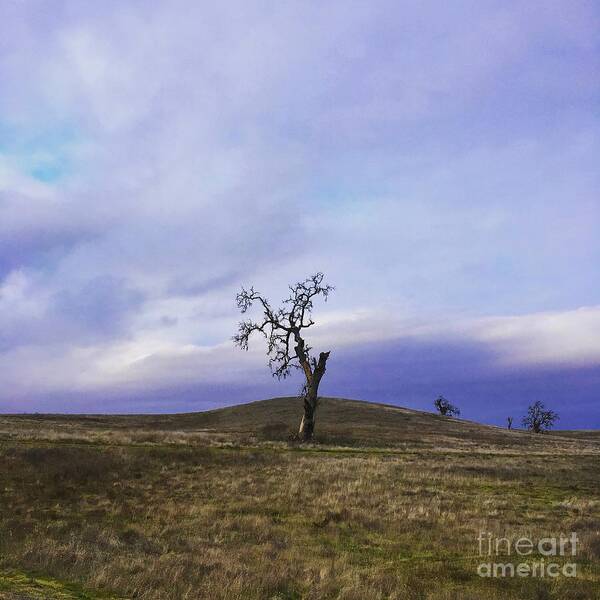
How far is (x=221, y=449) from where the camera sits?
119 ft

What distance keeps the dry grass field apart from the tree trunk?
9.56 m

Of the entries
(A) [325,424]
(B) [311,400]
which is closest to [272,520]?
(B) [311,400]

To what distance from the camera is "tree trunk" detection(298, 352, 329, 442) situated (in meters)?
47.8

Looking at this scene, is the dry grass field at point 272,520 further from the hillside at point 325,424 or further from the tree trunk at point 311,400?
the hillside at point 325,424

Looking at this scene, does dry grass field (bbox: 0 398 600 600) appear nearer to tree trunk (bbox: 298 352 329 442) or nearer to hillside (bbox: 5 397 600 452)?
tree trunk (bbox: 298 352 329 442)

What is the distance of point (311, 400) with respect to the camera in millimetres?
49375

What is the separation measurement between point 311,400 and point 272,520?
102 ft

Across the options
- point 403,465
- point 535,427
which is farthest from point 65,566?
point 535,427

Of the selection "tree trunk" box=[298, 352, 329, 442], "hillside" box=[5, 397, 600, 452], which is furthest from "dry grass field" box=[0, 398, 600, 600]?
"hillside" box=[5, 397, 600, 452]

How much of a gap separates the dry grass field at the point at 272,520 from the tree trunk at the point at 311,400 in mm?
9557

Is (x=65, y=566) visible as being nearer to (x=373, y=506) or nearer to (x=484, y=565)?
(x=484, y=565)

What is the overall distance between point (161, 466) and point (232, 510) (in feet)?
28.7

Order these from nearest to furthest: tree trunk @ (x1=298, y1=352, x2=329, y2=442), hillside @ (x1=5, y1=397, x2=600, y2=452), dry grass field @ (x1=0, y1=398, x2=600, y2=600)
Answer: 1. dry grass field @ (x1=0, y1=398, x2=600, y2=600)
2. tree trunk @ (x1=298, y1=352, x2=329, y2=442)
3. hillside @ (x1=5, y1=397, x2=600, y2=452)

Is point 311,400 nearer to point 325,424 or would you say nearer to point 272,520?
point 325,424
